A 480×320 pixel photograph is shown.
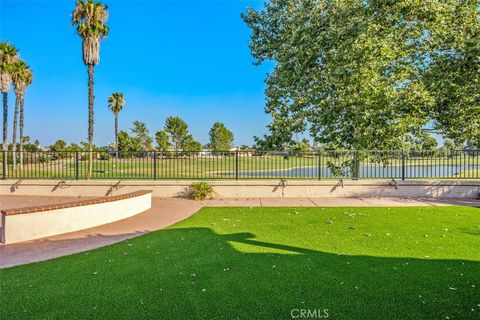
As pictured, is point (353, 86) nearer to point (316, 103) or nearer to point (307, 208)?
point (316, 103)

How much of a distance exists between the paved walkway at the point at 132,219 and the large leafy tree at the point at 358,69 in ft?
8.33

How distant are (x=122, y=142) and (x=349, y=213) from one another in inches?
2110

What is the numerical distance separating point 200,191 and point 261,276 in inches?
262

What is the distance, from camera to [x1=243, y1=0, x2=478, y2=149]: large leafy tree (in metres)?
9.83

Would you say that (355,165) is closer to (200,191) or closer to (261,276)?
(200,191)

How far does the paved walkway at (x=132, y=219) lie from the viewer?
505cm

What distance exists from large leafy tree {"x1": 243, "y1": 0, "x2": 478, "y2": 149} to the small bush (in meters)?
4.69

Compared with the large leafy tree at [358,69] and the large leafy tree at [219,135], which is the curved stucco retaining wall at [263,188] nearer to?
the large leafy tree at [358,69]

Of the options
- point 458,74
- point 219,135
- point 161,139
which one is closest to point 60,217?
point 458,74

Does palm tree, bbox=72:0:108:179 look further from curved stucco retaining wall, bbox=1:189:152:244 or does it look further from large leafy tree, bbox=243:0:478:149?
curved stucco retaining wall, bbox=1:189:152:244

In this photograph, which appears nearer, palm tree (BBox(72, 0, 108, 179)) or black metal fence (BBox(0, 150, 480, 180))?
black metal fence (BBox(0, 150, 480, 180))

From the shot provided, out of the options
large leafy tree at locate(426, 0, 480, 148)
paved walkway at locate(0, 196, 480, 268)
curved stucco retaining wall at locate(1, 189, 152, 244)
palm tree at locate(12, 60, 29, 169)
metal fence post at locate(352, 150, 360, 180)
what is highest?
palm tree at locate(12, 60, 29, 169)

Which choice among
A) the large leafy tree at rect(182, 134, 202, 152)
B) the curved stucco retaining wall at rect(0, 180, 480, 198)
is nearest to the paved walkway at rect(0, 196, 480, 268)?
the curved stucco retaining wall at rect(0, 180, 480, 198)

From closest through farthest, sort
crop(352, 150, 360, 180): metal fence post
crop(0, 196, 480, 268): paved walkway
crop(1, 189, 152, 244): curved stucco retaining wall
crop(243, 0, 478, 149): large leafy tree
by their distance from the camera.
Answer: crop(0, 196, 480, 268): paved walkway, crop(1, 189, 152, 244): curved stucco retaining wall, crop(243, 0, 478, 149): large leafy tree, crop(352, 150, 360, 180): metal fence post
